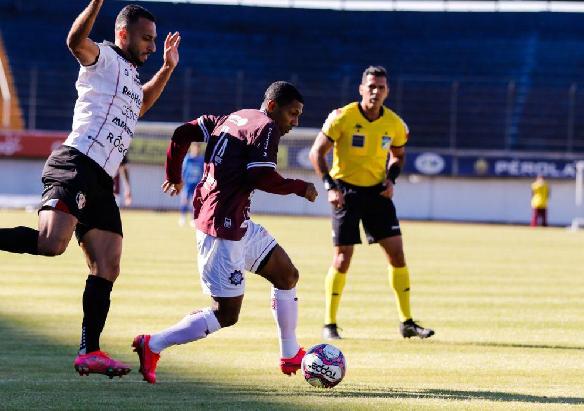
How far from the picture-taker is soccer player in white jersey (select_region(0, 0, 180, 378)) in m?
7.22

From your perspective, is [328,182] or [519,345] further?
Answer: [328,182]

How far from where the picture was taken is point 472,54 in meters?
50.0

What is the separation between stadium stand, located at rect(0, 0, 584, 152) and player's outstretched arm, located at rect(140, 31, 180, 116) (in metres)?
38.1

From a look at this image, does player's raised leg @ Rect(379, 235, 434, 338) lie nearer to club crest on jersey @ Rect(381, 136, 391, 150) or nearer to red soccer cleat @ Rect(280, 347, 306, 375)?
club crest on jersey @ Rect(381, 136, 391, 150)

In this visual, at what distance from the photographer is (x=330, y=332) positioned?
10484mm

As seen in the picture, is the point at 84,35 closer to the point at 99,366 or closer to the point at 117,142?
the point at 117,142

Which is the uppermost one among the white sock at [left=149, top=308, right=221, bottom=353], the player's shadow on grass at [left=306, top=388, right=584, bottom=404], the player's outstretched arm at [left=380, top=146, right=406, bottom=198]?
the player's outstretched arm at [left=380, top=146, right=406, bottom=198]

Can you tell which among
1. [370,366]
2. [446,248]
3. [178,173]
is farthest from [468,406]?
[446,248]

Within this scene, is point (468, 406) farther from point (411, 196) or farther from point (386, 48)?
point (386, 48)

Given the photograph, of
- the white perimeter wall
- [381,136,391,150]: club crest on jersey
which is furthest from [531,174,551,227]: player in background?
[381,136,391,150]: club crest on jersey

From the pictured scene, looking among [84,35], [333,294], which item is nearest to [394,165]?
[333,294]

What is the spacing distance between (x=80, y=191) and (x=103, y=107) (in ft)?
1.93

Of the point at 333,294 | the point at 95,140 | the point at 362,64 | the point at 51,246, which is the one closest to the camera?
the point at 51,246

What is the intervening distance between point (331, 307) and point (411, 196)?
35.8m
